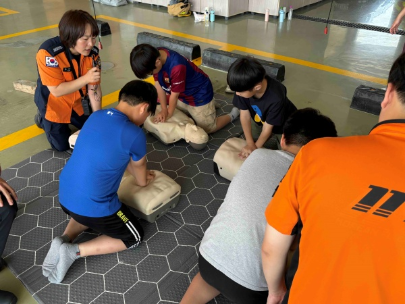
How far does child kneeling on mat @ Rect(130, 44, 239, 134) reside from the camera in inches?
90.1

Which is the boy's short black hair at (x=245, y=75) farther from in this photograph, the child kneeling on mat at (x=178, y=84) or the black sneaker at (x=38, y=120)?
the black sneaker at (x=38, y=120)

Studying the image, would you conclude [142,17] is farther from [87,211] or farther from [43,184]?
[87,211]

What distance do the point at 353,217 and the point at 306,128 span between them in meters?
0.76

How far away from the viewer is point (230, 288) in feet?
4.16

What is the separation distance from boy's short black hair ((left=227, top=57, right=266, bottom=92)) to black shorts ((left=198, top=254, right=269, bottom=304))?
1.09m

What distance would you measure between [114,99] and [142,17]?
3.71 meters

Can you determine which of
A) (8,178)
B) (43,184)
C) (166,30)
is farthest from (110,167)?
(166,30)

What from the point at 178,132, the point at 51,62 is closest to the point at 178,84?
the point at 178,132

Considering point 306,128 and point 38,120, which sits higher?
point 306,128

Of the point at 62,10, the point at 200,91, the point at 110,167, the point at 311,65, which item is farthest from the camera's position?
the point at 62,10

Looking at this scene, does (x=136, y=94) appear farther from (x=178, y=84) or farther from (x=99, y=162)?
(x=178, y=84)

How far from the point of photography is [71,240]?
1796 mm

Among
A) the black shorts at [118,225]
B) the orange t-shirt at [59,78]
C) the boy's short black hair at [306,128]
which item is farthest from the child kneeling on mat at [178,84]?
the boy's short black hair at [306,128]

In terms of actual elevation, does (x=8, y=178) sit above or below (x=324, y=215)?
below
